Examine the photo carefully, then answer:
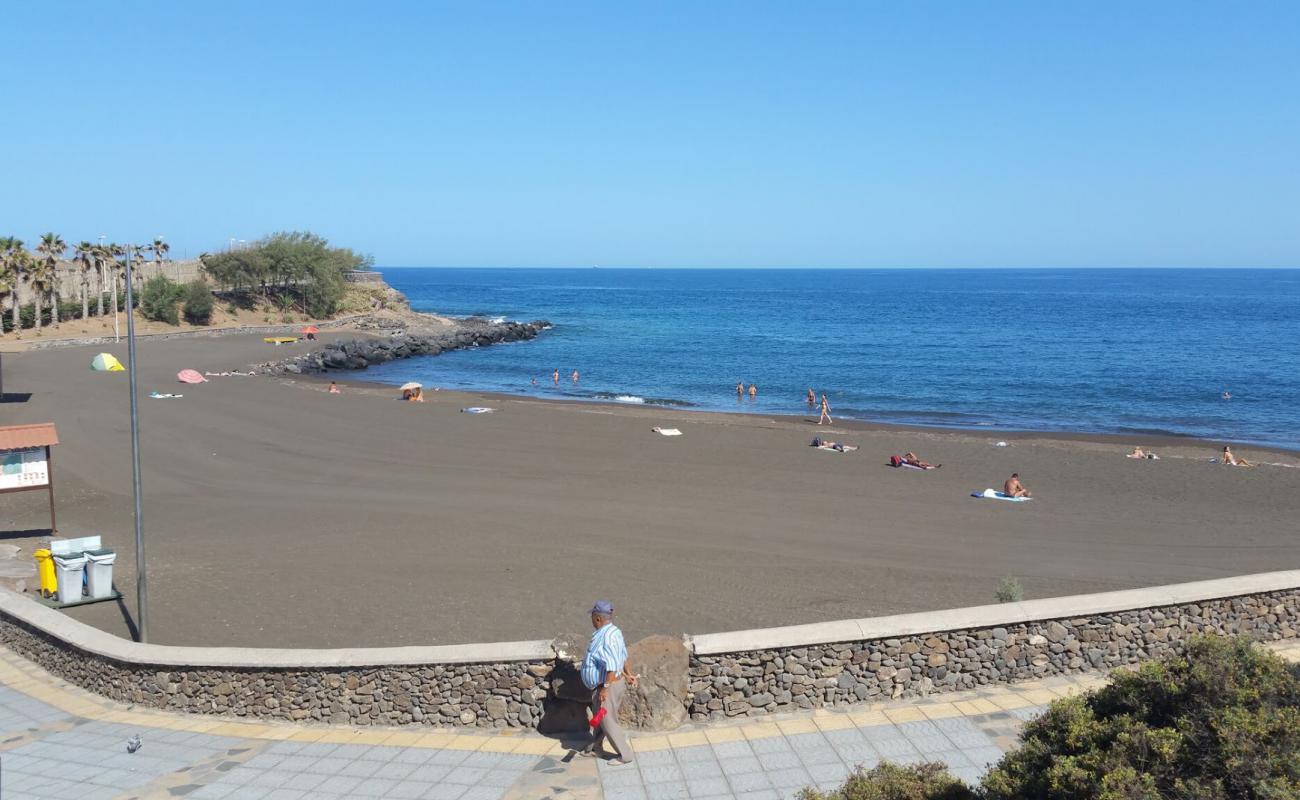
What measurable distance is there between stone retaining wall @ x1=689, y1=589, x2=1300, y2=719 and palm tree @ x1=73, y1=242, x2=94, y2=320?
210ft

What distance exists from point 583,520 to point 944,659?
11.9m

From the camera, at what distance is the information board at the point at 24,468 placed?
16.9 metres

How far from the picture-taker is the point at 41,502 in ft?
70.1

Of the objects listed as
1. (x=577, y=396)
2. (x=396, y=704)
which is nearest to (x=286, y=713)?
(x=396, y=704)

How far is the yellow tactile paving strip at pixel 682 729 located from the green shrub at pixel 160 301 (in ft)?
211

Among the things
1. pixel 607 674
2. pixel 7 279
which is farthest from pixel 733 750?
pixel 7 279

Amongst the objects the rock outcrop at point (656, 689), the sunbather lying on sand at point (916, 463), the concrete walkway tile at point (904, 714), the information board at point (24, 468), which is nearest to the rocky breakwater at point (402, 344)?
the information board at point (24, 468)

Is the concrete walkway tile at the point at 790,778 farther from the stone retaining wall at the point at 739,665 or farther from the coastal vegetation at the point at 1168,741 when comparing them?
the coastal vegetation at the point at 1168,741

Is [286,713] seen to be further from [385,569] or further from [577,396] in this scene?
[577,396]

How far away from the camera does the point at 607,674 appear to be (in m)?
7.99

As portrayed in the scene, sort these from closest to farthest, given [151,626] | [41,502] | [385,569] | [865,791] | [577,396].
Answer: [865,791]
[151,626]
[385,569]
[41,502]
[577,396]

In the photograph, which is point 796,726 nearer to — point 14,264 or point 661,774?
point 661,774

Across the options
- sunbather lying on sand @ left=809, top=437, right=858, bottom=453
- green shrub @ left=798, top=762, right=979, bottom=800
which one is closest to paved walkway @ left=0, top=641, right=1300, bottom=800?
green shrub @ left=798, top=762, right=979, bottom=800

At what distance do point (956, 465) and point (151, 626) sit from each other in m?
21.6
